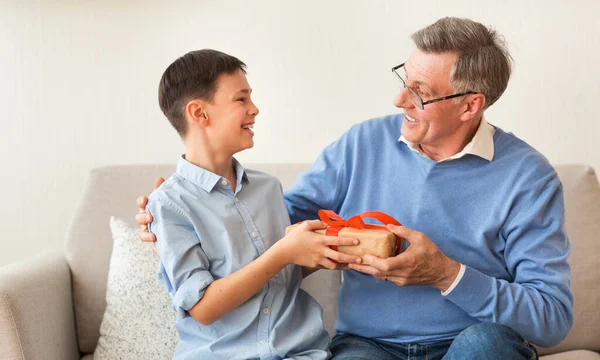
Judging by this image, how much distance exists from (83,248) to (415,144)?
3.32ft

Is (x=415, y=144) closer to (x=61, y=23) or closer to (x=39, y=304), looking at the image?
(x=39, y=304)

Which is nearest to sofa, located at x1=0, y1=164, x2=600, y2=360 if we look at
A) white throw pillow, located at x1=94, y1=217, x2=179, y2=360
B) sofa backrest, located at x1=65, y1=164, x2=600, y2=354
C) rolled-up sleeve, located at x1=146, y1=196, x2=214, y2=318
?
sofa backrest, located at x1=65, y1=164, x2=600, y2=354

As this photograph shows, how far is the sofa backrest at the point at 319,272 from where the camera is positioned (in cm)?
208

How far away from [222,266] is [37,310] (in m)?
0.55

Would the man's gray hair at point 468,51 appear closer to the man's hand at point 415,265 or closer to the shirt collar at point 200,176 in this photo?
the man's hand at point 415,265

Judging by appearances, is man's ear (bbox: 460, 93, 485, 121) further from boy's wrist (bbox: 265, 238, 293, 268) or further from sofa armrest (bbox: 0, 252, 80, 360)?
sofa armrest (bbox: 0, 252, 80, 360)

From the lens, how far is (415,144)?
1.79 m

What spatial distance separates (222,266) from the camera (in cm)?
159

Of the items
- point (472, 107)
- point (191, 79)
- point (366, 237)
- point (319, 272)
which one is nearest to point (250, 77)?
point (319, 272)

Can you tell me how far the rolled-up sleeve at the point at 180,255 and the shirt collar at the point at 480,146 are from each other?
58 cm

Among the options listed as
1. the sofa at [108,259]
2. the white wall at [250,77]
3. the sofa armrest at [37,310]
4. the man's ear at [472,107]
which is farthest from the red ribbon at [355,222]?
the white wall at [250,77]

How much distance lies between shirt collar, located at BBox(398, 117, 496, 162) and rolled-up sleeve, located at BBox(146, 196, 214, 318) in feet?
1.90

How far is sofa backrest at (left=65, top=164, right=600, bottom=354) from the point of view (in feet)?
6.82

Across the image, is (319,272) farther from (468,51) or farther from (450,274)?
(468,51)
